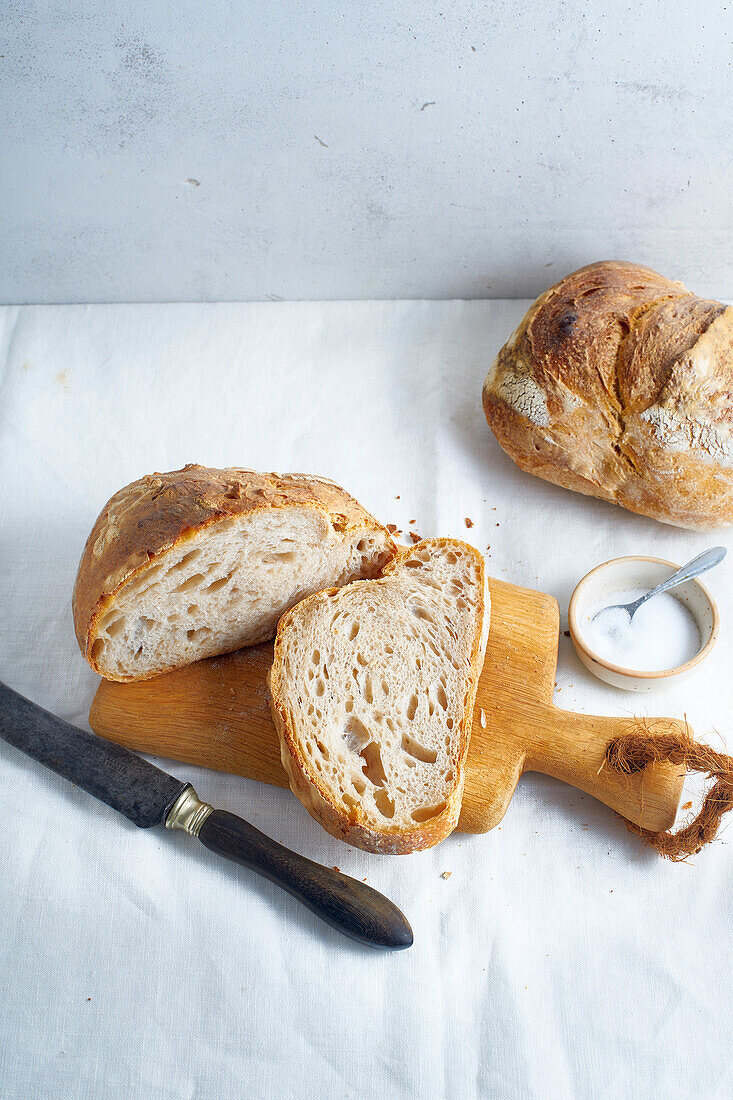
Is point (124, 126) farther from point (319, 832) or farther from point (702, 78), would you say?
point (319, 832)

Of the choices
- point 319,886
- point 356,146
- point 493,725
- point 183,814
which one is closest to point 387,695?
point 493,725

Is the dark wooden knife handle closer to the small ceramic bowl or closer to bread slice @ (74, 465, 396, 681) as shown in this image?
bread slice @ (74, 465, 396, 681)

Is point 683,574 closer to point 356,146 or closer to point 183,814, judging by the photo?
point 183,814

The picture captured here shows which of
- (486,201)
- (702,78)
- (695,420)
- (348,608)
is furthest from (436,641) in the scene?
(702,78)

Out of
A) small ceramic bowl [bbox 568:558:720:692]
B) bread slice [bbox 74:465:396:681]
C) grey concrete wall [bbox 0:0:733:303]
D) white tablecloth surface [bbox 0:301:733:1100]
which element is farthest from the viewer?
grey concrete wall [bbox 0:0:733:303]

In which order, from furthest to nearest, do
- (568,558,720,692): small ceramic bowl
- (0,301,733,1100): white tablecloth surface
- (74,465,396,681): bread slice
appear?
(568,558,720,692): small ceramic bowl → (74,465,396,681): bread slice → (0,301,733,1100): white tablecloth surface

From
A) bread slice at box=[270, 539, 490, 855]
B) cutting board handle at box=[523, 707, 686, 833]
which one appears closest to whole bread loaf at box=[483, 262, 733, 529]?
bread slice at box=[270, 539, 490, 855]
